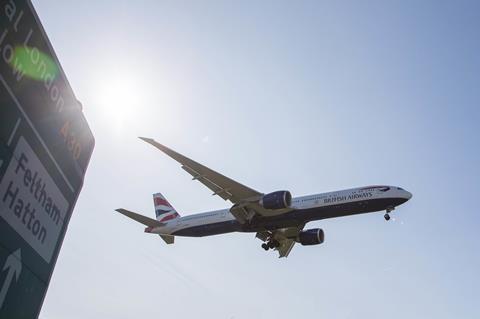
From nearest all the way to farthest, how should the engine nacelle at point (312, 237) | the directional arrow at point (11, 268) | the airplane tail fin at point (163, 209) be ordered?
the directional arrow at point (11, 268) → the engine nacelle at point (312, 237) → the airplane tail fin at point (163, 209)

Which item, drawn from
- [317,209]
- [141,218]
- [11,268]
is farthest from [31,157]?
[141,218]

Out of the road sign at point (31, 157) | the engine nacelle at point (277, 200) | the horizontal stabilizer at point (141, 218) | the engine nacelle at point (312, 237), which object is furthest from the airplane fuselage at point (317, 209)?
the road sign at point (31, 157)

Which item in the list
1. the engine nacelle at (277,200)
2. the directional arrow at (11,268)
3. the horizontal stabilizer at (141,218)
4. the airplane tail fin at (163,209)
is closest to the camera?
the directional arrow at (11,268)

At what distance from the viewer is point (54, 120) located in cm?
468

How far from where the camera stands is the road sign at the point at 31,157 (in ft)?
12.4

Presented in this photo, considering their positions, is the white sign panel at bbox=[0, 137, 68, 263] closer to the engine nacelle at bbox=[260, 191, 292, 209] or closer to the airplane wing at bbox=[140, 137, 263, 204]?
the airplane wing at bbox=[140, 137, 263, 204]

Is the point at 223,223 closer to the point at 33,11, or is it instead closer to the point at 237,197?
the point at 237,197

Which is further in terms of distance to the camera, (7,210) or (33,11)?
(33,11)

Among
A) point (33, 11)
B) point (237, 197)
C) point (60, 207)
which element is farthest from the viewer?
point (237, 197)

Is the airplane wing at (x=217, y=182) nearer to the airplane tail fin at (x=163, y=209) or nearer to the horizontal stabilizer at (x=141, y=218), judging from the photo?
the horizontal stabilizer at (x=141, y=218)

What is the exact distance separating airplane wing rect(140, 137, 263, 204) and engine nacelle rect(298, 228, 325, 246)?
322 inches

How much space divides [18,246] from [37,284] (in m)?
0.73

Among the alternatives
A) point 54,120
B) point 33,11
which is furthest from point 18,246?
point 33,11

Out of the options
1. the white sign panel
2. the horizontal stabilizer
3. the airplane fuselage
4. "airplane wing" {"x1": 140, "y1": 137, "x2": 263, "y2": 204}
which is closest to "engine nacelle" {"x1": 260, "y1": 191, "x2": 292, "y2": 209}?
the airplane fuselage
